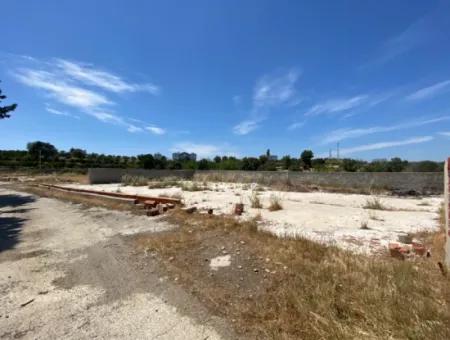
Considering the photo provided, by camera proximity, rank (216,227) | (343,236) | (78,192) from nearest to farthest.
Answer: (343,236)
(216,227)
(78,192)

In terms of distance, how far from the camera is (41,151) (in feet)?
213

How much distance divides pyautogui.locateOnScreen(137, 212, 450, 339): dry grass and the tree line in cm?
2258

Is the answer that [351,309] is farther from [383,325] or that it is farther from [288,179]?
[288,179]

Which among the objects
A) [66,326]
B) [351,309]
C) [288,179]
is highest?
[288,179]

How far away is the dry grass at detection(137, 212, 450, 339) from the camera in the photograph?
7.31 feet

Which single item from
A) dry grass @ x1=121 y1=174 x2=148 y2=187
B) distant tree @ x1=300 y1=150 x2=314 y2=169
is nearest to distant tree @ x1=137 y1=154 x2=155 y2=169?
dry grass @ x1=121 y1=174 x2=148 y2=187

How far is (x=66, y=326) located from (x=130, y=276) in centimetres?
115

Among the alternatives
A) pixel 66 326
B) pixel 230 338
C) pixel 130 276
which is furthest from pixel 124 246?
pixel 230 338

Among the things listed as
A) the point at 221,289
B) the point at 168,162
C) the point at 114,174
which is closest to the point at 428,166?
the point at 221,289

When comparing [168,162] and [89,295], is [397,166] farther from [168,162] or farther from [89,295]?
[168,162]

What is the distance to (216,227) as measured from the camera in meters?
5.99

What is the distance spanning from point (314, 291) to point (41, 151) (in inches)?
3005

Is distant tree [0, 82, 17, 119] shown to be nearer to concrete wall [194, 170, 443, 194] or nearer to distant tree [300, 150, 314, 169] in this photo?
concrete wall [194, 170, 443, 194]

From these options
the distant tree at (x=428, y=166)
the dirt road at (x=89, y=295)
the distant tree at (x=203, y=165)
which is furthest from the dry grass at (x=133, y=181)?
the distant tree at (x=428, y=166)
